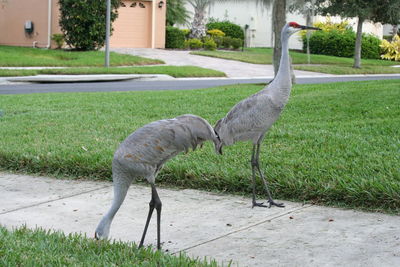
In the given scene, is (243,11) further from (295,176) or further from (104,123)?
(295,176)

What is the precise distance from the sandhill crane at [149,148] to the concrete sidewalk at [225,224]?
2.00 feet

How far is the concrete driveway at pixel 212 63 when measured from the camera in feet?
90.6

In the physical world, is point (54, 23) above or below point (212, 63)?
above

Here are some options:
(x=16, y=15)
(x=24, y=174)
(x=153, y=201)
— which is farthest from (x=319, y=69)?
(x=153, y=201)

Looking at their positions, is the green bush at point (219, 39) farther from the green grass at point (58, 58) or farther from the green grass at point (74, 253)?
the green grass at point (74, 253)

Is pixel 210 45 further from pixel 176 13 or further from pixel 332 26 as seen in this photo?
pixel 332 26

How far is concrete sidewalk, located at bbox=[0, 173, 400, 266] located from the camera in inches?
182

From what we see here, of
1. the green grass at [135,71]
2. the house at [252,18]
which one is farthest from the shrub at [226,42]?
the green grass at [135,71]

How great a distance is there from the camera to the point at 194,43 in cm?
3866

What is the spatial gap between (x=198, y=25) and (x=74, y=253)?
36.7m

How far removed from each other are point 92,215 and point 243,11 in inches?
1653

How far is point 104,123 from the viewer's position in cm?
1014

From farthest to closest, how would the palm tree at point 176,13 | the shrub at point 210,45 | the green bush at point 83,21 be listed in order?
the palm tree at point 176,13 → the shrub at point 210,45 → the green bush at point 83,21

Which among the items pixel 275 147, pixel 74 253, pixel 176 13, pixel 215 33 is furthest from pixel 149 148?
pixel 176 13
